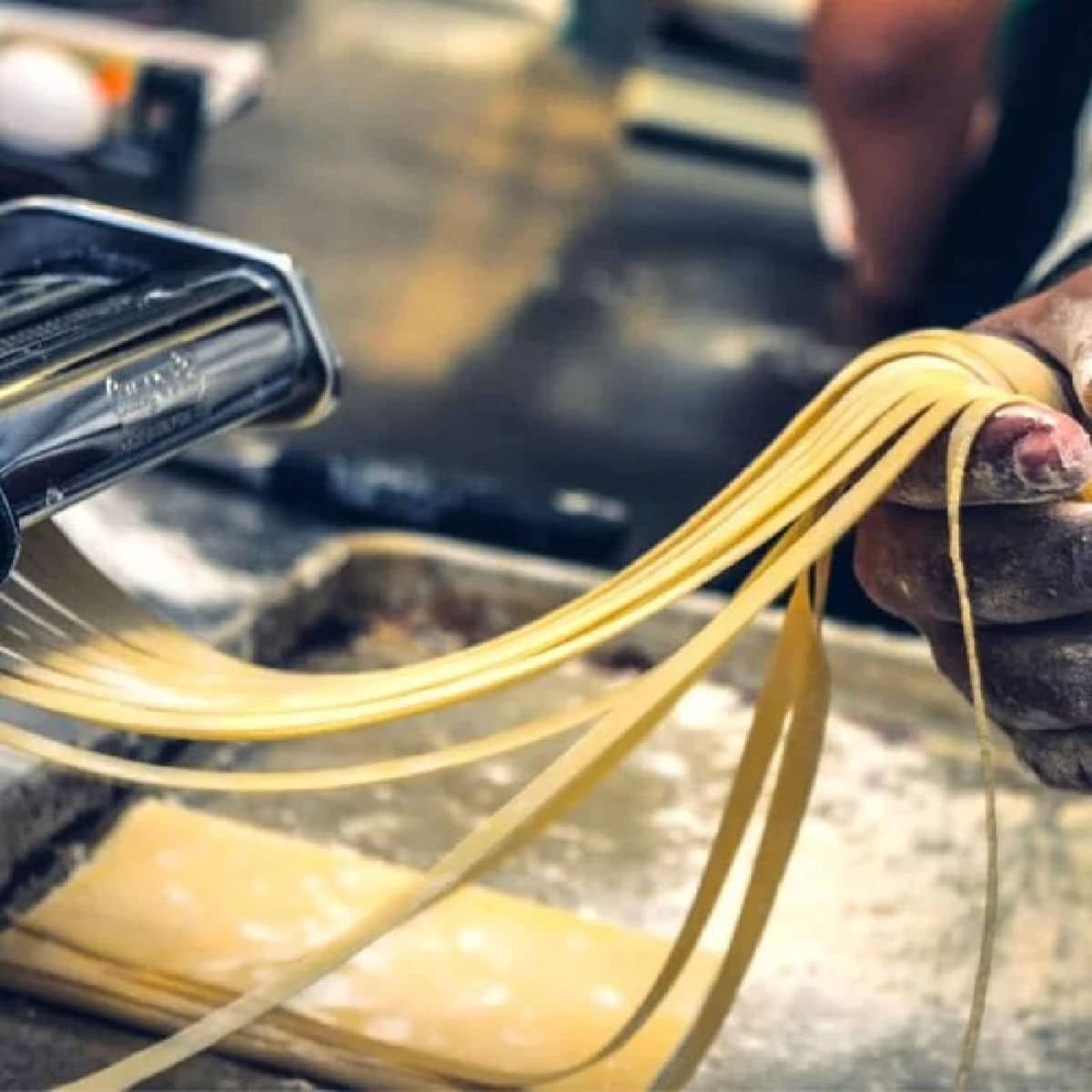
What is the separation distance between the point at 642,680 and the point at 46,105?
46.3 inches

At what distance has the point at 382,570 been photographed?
102 centimetres

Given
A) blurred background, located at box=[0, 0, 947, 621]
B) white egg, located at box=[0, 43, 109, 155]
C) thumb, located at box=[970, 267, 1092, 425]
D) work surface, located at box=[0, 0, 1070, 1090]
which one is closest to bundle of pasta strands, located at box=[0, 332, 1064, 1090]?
thumb, located at box=[970, 267, 1092, 425]

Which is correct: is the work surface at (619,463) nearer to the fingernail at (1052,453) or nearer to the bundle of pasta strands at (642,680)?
the bundle of pasta strands at (642,680)

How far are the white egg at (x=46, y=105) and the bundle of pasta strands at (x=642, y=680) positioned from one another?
98 cm

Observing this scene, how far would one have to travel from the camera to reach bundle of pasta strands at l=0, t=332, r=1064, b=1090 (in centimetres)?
51

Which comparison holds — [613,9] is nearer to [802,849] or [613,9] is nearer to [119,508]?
[119,508]

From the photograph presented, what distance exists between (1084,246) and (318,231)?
1.18 m

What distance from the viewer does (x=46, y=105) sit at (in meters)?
1.50

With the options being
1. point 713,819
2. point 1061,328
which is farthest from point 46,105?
point 1061,328

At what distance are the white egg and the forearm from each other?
0.71 meters

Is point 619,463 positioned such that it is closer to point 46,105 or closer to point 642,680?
point 46,105

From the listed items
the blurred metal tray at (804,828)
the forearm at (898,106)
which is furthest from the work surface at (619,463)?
the forearm at (898,106)

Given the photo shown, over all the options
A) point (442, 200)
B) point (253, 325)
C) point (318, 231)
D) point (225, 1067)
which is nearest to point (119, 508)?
point (253, 325)

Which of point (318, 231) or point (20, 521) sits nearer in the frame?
point (20, 521)
